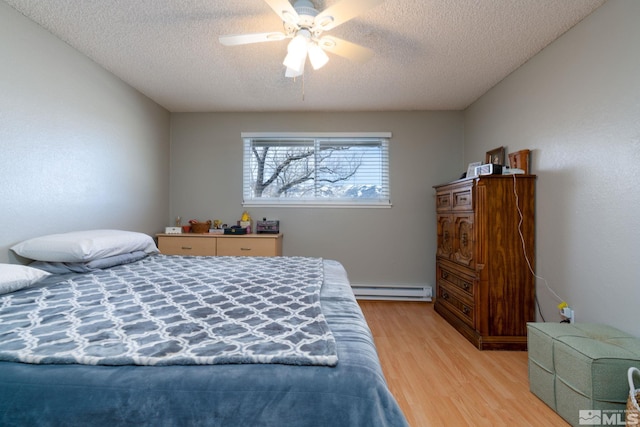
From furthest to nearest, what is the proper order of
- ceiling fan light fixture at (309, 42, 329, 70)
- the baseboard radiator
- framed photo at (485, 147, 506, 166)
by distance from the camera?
the baseboard radiator < framed photo at (485, 147, 506, 166) < ceiling fan light fixture at (309, 42, 329, 70)

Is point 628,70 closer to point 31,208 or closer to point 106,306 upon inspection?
point 106,306

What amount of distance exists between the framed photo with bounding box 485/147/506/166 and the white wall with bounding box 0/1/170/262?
12.1 ft

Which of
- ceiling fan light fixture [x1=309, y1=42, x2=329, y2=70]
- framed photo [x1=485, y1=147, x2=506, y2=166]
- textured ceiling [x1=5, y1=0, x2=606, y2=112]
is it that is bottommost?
framed photo [x1=485, y1=147, x2=506, y2=166]

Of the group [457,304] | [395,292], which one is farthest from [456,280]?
[395,292]

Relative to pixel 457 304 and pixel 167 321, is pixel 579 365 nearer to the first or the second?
pixel 457 304

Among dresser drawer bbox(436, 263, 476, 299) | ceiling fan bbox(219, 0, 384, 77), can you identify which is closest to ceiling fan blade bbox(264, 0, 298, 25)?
ceiling fan bbox(219, 0, 384, 77)

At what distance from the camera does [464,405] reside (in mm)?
1650

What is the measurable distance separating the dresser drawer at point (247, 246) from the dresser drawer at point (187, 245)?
12cm

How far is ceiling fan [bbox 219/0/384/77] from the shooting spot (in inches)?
60.1

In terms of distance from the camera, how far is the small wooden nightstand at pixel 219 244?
128 inches

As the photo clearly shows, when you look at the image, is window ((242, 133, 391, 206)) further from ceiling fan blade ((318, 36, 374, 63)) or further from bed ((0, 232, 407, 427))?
bed ((0, 232, 407, 427))

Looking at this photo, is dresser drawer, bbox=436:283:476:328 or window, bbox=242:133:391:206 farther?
window, bbox=242:133:391:206

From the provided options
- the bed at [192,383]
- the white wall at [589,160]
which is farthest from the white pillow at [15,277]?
the white wall at [589,160]

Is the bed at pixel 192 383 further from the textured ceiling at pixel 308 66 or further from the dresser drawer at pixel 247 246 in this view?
the dresser drawer at pixel 247 246
